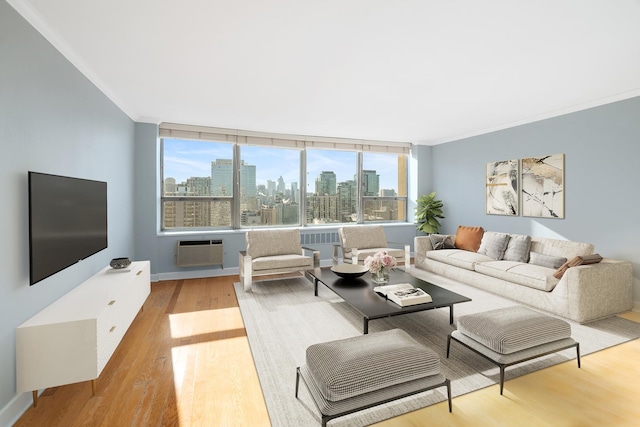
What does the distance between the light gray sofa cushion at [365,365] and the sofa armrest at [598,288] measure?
2437mm

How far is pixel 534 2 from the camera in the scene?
6.83 feet

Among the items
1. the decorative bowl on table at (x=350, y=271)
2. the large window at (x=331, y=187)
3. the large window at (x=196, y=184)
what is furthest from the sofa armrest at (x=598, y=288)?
the large window at (x=196, y=184)

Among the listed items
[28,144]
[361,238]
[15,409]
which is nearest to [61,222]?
[28,144]

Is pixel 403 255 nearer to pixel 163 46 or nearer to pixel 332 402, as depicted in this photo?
pixel 332 402

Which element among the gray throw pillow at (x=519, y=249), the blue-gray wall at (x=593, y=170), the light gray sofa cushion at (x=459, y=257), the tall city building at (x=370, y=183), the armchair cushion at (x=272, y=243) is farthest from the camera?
the tall city building at (x=370, y=183)

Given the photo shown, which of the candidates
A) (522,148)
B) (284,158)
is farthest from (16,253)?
(522,148)

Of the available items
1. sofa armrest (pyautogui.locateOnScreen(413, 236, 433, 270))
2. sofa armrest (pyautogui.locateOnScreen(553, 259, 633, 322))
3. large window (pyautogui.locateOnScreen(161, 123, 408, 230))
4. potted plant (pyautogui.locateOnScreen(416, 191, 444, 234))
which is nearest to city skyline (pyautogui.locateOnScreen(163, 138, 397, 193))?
large window (pyautogui.locateOnScreen(161, 123, 408, 230))

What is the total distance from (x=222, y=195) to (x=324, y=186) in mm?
2178

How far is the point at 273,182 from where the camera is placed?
6.29 m

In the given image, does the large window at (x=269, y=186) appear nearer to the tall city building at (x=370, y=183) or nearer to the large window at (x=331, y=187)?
the large window at (x=331, y=187)

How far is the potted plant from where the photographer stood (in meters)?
6.63

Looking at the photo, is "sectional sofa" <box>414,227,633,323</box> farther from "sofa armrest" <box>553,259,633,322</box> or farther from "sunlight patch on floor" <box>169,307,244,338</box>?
"sunlight patch on floor" <box>169,307,244,338</box>

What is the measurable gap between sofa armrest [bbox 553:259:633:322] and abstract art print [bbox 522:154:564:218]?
1.22 m

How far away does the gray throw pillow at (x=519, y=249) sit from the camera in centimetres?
446
